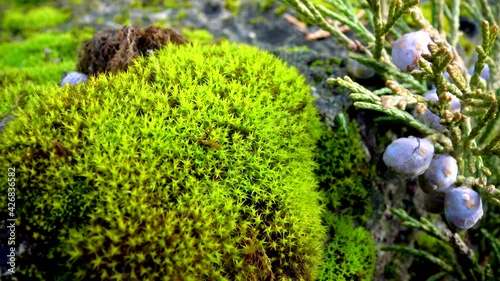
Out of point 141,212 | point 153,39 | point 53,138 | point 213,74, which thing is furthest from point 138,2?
point 141,212

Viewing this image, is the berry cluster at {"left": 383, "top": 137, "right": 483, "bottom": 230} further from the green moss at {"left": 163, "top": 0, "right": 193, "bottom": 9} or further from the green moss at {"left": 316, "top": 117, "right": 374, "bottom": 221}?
the green moss at {"left": 163, "top": 0, "right": 193, "bottom": 9}

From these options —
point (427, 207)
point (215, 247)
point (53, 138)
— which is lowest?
point (427, 207)

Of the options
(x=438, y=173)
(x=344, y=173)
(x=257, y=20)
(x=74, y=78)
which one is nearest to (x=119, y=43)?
(x=74, y=78)

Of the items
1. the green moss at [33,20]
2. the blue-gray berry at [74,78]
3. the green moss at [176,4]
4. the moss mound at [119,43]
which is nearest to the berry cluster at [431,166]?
the moss mound at [119,43]

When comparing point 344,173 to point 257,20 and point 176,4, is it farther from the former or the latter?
point 176,4

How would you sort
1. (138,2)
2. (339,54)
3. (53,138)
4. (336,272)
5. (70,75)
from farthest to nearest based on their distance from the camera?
(138,2) → (339,54) → (70,75) → (336,272) → (53,138)

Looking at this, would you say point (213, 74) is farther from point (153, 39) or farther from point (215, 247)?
point (215, 247)
